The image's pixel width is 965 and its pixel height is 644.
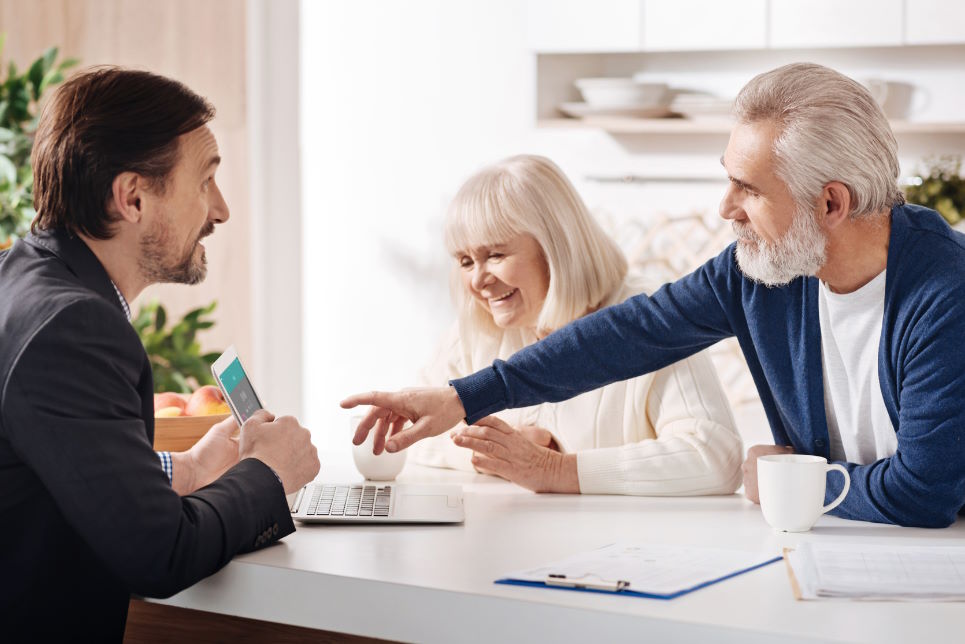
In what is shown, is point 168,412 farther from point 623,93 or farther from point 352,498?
point 623,93

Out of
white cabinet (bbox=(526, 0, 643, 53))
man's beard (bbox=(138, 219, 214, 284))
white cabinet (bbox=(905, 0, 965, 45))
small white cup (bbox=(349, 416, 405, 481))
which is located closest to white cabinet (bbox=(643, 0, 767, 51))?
white cabinet (bbox=(526, 0, 643, 53))

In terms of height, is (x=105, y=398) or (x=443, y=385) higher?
(x=105, y=398)

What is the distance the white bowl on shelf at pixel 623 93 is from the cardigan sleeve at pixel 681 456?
5.97 feet

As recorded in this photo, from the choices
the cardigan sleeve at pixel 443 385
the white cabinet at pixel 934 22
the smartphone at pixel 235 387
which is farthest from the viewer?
the white cabinet at pixel 934 22

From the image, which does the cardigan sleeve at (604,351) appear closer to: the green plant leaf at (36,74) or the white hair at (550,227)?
the white hair at (550,227)

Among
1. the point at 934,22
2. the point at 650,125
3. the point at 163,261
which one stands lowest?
the point at 163,261

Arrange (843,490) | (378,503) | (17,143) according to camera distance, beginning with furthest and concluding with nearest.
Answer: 1. (17,143)
2. (378,503)
3. (843,490)

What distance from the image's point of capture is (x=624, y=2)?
135 inches

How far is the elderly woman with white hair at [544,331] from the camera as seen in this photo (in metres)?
1.72

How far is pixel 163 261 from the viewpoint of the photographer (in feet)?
4.50

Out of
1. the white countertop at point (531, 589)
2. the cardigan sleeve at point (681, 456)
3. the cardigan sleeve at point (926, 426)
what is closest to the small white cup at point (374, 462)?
the white countertop at point (531, 589)

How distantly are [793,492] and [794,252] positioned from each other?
1.03 ft

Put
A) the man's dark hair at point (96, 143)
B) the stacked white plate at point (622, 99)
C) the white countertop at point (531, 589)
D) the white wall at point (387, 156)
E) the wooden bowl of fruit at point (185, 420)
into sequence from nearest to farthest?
the white countertop at point (531, 589) → the man's dark hair at point (96, 143) → the wooden bowl of fruit at point (185, 420) → the stacked white plate at point (622, 99) → the white wall at point (387, 156)

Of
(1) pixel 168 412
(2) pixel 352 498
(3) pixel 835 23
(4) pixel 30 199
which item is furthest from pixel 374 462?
(3) pixel 835 23
